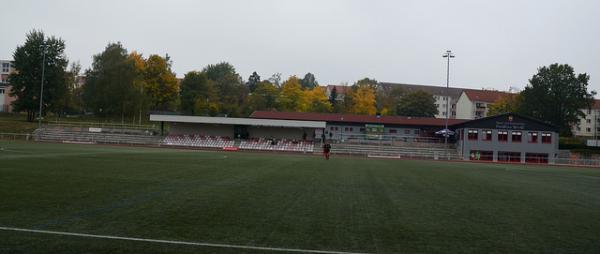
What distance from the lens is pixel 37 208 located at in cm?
888

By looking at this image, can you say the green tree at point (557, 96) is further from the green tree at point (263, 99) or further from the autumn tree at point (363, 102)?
the green tree at point (263, 99)

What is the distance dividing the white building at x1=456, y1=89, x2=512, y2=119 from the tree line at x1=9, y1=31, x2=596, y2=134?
11.8 meters

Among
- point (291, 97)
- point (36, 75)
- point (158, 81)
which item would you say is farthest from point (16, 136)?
point (291, 97)

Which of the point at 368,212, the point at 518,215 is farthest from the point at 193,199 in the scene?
the point at 518,215

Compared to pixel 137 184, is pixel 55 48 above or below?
above

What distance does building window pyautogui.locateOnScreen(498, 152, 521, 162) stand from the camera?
57.9 metres

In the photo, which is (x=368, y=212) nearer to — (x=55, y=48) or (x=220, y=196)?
(x=220, y=196)

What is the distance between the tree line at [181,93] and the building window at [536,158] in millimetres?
22544

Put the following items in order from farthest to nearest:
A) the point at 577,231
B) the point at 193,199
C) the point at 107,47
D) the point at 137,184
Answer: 1. the point at 107,47
2. the point at 137,184
3. the point at 193,199
4. the point at 577,231

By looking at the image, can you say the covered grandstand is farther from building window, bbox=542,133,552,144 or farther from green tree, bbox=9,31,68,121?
building window, bbox=542,133,552,144

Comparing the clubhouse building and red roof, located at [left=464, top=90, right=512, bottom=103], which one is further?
red roof, located at [left=464, top=90, right=512, bottom=103]

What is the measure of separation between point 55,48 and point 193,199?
2675 inches

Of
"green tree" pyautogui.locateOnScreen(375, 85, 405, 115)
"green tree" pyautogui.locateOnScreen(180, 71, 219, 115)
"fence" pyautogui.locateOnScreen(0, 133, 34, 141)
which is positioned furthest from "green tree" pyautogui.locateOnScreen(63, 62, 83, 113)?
"green tree" pyautogui.locateOnScreen(375, 85, 405, 115)

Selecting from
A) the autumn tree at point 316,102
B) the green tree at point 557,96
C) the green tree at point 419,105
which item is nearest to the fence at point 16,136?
the autumn tree at point 316,102
